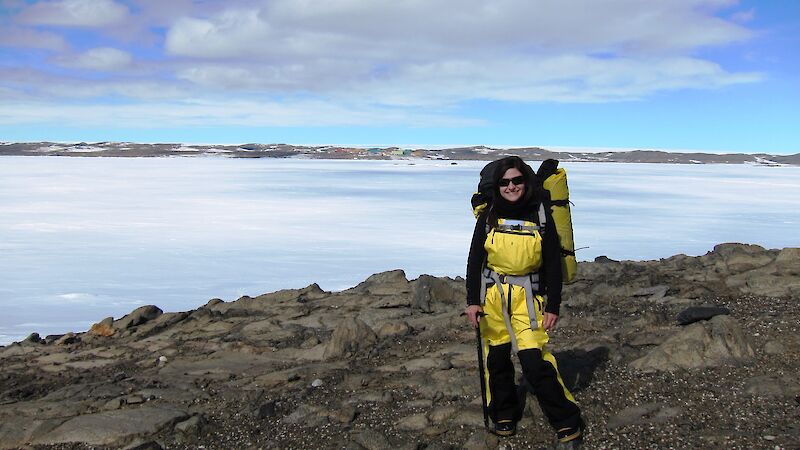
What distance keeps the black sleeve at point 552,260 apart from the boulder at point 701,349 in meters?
2.22

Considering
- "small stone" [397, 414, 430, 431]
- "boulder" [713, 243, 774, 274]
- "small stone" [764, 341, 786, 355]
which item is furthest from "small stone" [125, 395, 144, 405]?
"boulder" [713, 243, 774, 274]

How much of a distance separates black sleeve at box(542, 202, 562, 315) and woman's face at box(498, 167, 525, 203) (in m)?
0.22

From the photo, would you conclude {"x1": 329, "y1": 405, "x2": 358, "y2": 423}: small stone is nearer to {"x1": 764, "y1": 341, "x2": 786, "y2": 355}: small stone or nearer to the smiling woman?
{"x1": 764, "y1": 341, "x2": 786, "y2": 355}: small stone

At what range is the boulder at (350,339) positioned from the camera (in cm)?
815

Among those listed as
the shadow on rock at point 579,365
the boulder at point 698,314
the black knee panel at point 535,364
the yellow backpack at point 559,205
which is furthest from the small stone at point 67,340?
the boulder at point 698,314

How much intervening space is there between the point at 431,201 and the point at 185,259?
2020cm

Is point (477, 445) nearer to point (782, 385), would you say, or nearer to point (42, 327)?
point (782, 385)

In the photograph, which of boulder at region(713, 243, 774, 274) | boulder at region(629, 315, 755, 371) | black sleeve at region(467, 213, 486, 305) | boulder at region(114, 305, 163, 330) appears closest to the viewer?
black sleeve at region(467, 213, 486, 305)

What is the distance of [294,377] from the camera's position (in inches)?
283

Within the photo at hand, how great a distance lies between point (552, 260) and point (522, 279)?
0.80ft

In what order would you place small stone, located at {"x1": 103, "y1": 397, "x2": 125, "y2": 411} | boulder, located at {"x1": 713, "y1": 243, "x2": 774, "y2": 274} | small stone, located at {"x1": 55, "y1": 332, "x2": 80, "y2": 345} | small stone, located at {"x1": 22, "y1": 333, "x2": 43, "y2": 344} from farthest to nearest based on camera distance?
1. boulder, located at {"x1": 713, "y1": 243, "x2": 774, "y2": 274}
2. small stone, located at {"x1": 22, "y1": 333, "x2": 43, "y2": 344}
3. small stone, located at {"x1": 55, "y1": 332, "x2": 80, "y2": 345}
4. small stone, located at {"x1": 103, "y1": 397, "x2": 125, "y2": 411}

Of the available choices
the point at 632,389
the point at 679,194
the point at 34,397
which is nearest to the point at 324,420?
the point at 632,389

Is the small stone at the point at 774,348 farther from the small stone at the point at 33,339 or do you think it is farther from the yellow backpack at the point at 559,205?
the small stone at the point at 33,339

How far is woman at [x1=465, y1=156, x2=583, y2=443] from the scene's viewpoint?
4.66 metres
